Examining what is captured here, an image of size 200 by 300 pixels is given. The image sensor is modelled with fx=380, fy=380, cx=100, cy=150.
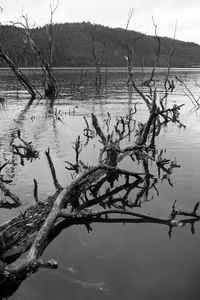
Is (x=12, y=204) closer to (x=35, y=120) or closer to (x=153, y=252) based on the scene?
(x=153, y=252)

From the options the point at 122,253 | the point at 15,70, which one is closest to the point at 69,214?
the point at 122,253

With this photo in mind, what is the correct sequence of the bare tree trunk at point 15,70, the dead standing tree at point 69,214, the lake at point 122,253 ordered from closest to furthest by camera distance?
the dead standing tree at point 69,214
the lake at point 122,253
the bare tree trunk at point 15,70

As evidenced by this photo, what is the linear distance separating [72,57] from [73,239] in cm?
18793

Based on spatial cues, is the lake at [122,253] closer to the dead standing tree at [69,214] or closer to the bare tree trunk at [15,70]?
the dead standing tree at [69,214]

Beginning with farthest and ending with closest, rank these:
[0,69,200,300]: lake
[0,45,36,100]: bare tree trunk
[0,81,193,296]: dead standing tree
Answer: [0,45,36,100]: bare tree trunk, [0,69,200,300]: lake, [0,81,193,296]: dead standing tree

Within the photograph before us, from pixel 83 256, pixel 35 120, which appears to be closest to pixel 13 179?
pixel 83 256

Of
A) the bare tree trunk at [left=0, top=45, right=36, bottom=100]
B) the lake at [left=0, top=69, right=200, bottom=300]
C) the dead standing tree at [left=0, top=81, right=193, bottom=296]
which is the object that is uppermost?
the bare tree trunk at [left=0, top=45, right=36, bottom=100]

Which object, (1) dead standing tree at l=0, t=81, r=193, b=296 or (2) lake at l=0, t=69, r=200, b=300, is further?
(2) lake at l=0, t=69, r=200, b=300

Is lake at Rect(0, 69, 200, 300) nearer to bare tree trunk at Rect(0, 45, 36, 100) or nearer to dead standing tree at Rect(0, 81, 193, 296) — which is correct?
dead standing tree at Rect(0, 81, 193, 296)

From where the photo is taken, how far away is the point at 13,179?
39.5 ft

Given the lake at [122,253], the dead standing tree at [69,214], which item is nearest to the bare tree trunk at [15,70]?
A: the lake at [122,253]

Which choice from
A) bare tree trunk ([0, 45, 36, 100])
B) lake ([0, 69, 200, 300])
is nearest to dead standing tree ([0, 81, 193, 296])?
lake ([0, 69, 200, 300])

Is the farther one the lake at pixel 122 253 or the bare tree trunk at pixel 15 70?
the bare tree trunk at pixel 15 70

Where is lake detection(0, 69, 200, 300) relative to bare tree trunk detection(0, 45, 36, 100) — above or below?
below
